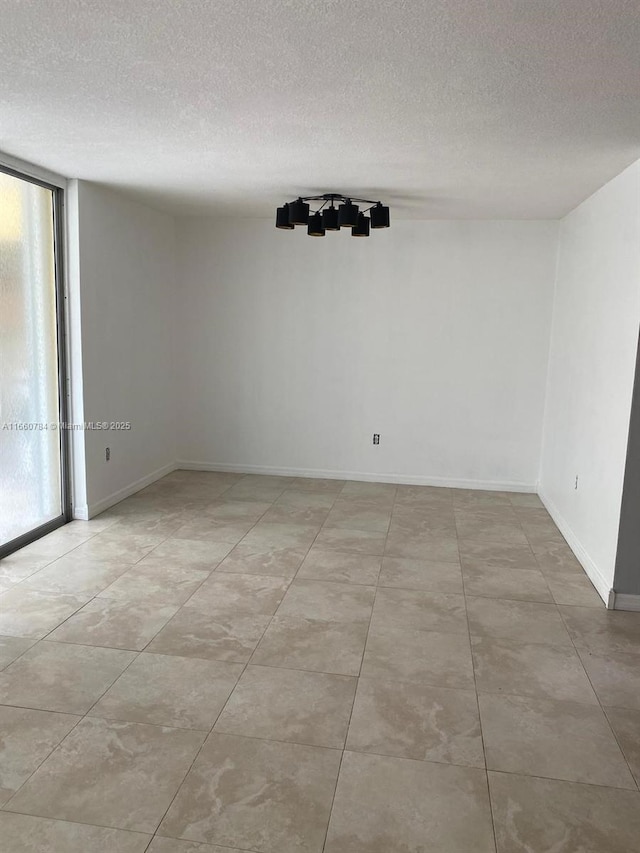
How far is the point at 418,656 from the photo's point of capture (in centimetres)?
277

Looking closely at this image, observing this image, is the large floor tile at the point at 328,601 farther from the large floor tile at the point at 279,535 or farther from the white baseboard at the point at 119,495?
the white baseboard at the point at 119,495

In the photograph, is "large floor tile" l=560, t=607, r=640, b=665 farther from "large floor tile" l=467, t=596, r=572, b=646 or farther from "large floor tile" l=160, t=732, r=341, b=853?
"large floor tile" l=160, t=732, r=341, b=853

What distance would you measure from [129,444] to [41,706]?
289cm

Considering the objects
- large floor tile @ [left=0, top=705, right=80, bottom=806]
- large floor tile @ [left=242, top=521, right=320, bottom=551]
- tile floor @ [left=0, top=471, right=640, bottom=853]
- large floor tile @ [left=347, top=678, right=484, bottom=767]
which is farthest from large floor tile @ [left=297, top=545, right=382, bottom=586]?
large floor tile @ [left=0, top=705, right=80, bottom=806]

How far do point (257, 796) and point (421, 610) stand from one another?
1472 millimetres

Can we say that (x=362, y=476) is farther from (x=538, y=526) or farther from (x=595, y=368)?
(x=595, y=368)

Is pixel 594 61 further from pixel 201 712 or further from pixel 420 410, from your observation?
pixel 420 410

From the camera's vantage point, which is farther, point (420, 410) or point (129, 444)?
point (420, 410)

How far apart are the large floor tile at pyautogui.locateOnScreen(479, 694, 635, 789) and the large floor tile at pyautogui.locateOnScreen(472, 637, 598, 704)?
2.6 inches

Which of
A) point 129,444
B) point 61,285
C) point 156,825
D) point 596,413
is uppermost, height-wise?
point 61,285

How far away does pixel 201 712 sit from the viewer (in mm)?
2336

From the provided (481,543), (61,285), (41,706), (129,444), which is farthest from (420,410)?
(41,706)

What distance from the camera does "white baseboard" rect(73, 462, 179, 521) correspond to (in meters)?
4.50

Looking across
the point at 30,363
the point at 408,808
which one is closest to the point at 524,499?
the point at 408,808
